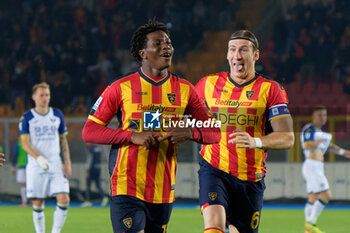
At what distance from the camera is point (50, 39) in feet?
60.3

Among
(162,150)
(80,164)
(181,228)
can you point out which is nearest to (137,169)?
(162,150)

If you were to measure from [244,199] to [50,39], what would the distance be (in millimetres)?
14215

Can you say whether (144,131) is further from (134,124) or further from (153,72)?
(153,72)

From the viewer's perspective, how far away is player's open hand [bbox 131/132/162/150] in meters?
3.85

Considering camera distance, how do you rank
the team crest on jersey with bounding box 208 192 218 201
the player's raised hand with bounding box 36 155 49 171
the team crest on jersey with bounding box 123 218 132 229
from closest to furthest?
the team crest on jersey with bounding box 123 218 132 229 < the team crest on jersey with bounding box 208 192 218 201 < the player's raised hand with bounding box 36 155 49 171

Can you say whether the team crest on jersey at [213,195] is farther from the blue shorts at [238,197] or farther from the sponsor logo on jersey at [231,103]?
the sponsor logo on jersey at [231,103]

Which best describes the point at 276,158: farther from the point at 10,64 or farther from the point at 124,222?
the point at 124,222

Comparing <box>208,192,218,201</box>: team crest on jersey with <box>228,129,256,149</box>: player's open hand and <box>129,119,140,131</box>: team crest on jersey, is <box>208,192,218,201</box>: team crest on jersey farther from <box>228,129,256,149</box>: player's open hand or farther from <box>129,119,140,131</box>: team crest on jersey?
<box>129,119,140,131</box>: team crest on jersey

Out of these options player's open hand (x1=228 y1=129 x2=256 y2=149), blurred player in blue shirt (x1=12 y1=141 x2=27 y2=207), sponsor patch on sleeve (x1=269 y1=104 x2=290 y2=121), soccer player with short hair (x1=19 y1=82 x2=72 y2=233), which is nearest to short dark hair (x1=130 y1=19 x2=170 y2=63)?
player's open hand (x1=228 y1=129 x2=256 y2=149)

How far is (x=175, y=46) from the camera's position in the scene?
18.2 m

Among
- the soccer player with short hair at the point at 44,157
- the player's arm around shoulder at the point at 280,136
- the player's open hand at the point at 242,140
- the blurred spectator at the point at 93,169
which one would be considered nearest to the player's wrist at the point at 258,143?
the player's arm around shoulder at the point at 280,136

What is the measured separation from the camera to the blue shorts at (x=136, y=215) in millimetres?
4000

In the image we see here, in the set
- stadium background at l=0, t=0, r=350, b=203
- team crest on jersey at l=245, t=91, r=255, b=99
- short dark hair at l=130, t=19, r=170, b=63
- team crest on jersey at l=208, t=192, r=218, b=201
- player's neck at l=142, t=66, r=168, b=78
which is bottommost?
team crest on jersey at l=208, t=192, r=218, b=201

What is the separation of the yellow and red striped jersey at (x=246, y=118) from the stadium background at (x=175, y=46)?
8441mm
